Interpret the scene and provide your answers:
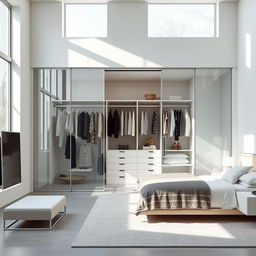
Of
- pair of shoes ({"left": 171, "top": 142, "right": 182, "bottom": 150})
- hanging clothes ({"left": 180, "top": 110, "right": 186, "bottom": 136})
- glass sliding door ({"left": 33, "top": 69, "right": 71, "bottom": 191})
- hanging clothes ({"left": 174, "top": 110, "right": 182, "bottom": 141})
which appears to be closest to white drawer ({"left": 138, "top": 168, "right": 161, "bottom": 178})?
pair of shoes ({"left": 171, "top": 142, "right": 182, "bottom": 150})

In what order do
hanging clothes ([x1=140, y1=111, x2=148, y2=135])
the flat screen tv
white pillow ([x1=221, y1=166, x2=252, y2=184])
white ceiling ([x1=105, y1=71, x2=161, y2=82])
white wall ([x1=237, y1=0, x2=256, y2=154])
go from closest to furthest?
the flat screen tv → white pillow ([x1=221, y1=166, x2=252, y2=184]) → white wall ([x1=237, y1=0, x2=256, y2=154]) → white ceiling ([x1=105, y1=71, x2=161, y2=82]) → hanging clothes ([x1=140, y1=111, x2=148, y2=135])

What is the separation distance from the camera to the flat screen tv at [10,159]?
462 centimetres

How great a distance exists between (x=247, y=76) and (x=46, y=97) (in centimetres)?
381

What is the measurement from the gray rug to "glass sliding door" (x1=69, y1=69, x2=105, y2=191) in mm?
2028

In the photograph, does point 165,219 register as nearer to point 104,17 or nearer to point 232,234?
point 232,234

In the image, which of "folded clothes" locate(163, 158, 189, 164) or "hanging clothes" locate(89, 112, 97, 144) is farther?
"folded clothes" locate(163, 158, 189, 164)

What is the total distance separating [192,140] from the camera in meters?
7.67

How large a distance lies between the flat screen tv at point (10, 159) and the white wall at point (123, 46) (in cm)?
280

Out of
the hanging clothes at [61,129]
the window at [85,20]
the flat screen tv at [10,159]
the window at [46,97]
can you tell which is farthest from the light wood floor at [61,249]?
the window at [85,20]

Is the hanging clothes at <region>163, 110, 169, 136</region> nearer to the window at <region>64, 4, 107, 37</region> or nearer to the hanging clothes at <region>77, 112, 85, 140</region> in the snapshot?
the hanging clothes at <region>77, 112, 85, 140</region>

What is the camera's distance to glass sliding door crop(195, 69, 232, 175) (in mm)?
7559

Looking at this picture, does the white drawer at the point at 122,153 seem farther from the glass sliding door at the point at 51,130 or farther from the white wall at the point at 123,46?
the white wall at the point at 123,46

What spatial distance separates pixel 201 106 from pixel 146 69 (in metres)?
1.31

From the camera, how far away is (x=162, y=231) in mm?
4281
